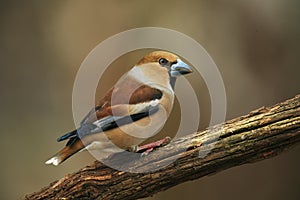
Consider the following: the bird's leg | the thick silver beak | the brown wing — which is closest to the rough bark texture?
the bird's leg

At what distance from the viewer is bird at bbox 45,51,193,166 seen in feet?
5.51

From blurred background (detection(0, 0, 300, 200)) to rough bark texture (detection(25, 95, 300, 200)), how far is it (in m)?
0.71

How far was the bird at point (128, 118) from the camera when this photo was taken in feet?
5.51

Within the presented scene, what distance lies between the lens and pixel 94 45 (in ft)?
8.06

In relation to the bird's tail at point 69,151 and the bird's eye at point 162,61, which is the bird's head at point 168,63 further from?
the bird's tail at point 69,151

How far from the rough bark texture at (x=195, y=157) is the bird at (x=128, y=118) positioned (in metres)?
0.07

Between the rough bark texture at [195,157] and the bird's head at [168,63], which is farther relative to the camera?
the bird's head at [168,63]

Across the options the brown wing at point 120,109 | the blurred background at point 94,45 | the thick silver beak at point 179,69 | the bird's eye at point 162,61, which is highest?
the blurred background at point 94,45

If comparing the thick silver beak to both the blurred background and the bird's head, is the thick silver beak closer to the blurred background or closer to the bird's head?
the bird's head

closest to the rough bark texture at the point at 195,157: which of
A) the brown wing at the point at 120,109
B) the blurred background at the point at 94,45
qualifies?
the brown wing at the point at 120,109

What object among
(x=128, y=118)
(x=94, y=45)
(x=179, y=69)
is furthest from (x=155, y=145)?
(x=94, y=45)

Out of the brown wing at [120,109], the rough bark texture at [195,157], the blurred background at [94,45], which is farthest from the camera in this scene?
the blurred background at [94,45]

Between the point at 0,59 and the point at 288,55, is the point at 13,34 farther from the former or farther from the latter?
the point at 288,55

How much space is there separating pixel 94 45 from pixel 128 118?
2.82ft
